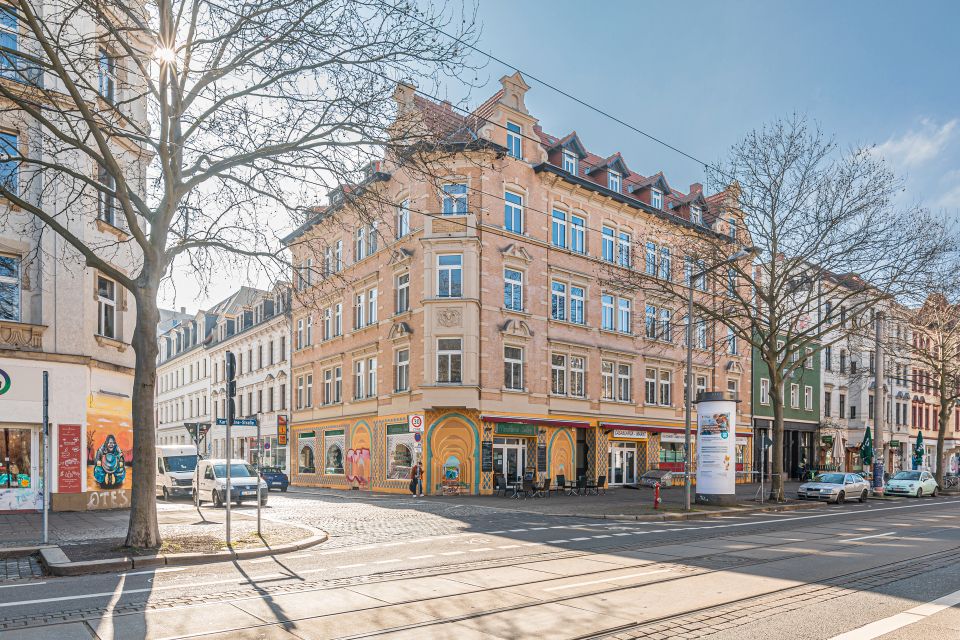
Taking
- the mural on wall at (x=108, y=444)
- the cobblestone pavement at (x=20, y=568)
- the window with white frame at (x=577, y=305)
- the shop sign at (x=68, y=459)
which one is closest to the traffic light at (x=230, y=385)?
the cobblestone pavement at (x=20, y=568)

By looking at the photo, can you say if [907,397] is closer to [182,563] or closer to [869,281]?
[869,281]

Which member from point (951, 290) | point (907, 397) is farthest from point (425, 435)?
point (907, 397)

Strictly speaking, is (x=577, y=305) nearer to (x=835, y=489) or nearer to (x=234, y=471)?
(x=835, y=489)

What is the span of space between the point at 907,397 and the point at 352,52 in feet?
224

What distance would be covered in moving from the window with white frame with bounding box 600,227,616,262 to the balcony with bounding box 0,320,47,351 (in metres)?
25.3

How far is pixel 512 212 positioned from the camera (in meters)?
33.4

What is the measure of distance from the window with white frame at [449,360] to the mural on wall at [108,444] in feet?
40.3

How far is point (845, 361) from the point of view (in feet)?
186

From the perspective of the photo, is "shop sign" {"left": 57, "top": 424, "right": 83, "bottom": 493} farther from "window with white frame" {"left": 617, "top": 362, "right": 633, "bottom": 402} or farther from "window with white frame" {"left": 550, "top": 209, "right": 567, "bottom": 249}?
"window with white frame" {"left": 617, "top": 362, "right": 633, "bottom": 402}

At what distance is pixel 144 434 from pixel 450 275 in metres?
19.6

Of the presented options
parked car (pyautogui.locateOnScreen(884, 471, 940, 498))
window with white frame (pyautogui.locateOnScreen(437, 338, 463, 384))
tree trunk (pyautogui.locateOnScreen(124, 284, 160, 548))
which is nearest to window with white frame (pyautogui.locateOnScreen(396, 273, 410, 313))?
window with white frame (pyautogui.locateOnScreen(437, 338, 463, 384))

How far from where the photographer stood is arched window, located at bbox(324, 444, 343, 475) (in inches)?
1529

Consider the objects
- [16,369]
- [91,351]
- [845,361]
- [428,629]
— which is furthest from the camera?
[845,361]

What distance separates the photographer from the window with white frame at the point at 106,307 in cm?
2193
